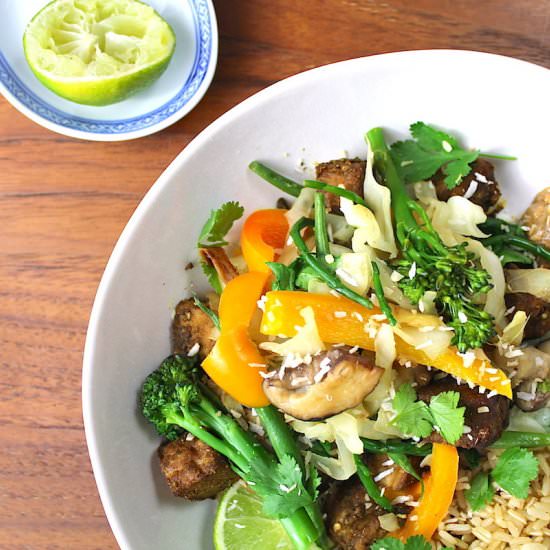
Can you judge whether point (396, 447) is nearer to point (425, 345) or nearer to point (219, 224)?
point (425, 345)

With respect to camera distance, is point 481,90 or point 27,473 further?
point 27,473

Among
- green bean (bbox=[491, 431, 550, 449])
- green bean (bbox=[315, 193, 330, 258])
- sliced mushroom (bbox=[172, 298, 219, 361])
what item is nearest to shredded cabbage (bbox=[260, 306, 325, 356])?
green bean (bbox=[315, 193, 330, 258])

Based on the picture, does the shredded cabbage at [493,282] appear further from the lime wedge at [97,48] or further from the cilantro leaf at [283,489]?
the lime wedge at [97,48]

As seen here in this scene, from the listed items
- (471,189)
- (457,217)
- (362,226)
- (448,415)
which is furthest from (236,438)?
(471,189)

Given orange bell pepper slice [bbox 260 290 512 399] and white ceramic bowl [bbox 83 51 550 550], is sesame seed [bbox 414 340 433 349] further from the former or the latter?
white ceramic bowl [bbox 83 51 550 550]

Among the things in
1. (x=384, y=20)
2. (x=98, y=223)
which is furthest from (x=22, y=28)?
(x=384, y=20)

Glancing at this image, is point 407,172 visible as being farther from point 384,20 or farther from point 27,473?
point 27,473
